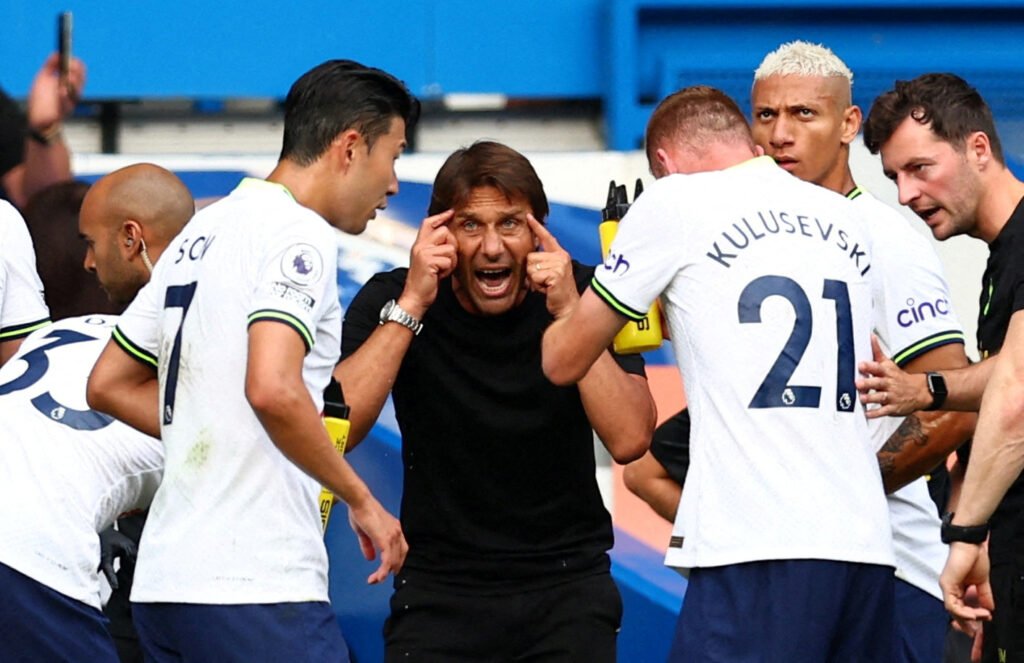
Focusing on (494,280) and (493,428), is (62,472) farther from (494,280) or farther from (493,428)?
(494,280)

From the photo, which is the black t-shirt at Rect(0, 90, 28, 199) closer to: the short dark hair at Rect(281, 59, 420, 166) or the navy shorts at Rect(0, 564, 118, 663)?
the navy shorts at Rect(0, 564, 118, 663)

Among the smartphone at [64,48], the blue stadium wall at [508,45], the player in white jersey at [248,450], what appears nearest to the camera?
the player in white jersey at [248,450]

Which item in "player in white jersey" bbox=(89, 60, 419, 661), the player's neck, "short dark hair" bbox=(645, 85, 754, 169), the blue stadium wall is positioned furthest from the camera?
the blue stadium wall

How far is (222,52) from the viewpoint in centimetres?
787

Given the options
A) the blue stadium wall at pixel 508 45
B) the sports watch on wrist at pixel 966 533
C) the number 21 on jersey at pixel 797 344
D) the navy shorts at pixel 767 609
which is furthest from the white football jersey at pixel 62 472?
the blue stadium wall at pixel 508 45

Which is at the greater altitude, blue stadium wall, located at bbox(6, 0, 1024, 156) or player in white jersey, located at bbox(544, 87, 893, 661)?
blue stadium wall, located at bbox(6, 0, 1024, 156)

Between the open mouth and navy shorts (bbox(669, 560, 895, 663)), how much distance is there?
1138 mm

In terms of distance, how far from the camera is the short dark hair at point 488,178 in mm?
4641

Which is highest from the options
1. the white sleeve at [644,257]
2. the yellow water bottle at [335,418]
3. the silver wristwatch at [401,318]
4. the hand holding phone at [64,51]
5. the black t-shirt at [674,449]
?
the hand holding phone at [64,51]

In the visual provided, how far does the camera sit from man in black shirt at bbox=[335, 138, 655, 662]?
4.45 m

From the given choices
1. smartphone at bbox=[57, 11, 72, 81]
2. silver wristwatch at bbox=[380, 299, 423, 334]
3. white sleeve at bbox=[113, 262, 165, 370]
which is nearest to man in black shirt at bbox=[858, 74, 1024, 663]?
silver wristwatch at bbox=[380, 299, 423, 334]

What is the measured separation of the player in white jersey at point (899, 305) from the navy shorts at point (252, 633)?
4.70ft

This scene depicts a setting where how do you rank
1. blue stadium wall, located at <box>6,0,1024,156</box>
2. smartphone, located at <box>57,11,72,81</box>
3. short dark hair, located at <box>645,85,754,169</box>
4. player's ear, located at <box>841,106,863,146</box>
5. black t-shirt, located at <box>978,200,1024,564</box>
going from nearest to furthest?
short dark hair, located at <box>645,85,754,169</box>
black t-shirt, located at <box>978,200,1024,564</box>
player's ear, located at <box>841,106,863,146</box>
smartphone, located at <box>57,11,72,81</box>
blue stadium wall, located at <box>6,0,1024,156</box>

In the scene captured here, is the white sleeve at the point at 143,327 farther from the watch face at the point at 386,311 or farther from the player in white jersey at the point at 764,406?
the player in white jersey at the point at 764,406
